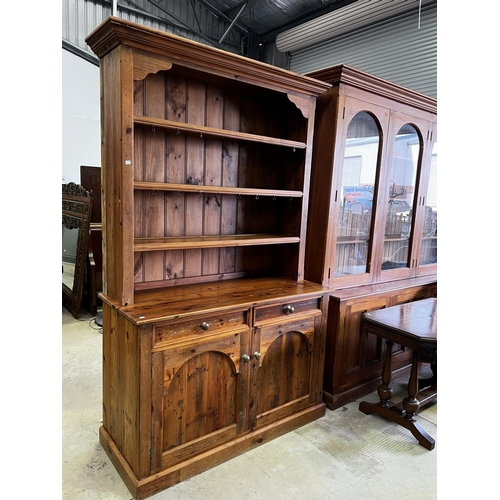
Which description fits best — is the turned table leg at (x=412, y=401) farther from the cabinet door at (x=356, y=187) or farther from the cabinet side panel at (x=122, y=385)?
the cabinet side panel at (x=122, y=385)

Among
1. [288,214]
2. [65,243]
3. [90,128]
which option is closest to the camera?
[288,214]

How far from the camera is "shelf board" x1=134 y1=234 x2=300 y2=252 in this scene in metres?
1.97

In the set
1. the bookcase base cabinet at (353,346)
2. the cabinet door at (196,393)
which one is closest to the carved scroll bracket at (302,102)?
the bookcase base cabinet at (353,346)

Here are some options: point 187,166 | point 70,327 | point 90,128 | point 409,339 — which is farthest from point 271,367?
point 90,128

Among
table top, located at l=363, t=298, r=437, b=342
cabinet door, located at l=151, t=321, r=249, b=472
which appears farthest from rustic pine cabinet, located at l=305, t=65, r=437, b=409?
cabinet door, located at l=151, t=321, r=249, b=472

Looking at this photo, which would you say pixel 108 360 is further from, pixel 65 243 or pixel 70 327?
pixel 65 243

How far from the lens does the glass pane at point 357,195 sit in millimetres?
2787

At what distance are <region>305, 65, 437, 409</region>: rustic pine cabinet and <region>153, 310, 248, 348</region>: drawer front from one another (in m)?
0.89

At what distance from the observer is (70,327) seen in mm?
4098

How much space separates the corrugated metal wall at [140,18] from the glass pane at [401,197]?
3.71 m

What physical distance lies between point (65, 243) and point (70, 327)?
3.81ft

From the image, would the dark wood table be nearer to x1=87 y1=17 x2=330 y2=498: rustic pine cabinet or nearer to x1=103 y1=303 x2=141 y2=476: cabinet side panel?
x1=87 y1=17 x2=330 y2=498: rustic pine cabinet

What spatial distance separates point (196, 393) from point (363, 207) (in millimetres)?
1877
